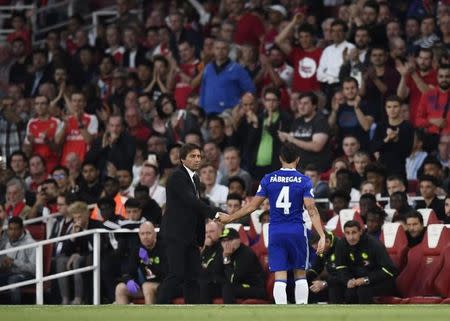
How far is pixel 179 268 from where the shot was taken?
1612 centimetres

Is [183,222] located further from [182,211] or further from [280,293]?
[280,293]

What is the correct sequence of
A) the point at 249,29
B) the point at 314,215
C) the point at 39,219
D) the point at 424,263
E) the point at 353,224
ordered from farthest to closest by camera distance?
1. the point at 249,29
2. the point at 39,219
3. the point at 424,263
4. the point at 353,224
5. the point at 314,215

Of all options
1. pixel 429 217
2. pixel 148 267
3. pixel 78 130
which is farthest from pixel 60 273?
pixel 429 217

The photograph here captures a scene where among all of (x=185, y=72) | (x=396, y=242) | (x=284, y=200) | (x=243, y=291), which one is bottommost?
(x=243, y=291)

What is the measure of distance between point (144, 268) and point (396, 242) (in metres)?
2.92

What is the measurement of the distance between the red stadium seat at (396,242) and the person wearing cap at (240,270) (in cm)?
145

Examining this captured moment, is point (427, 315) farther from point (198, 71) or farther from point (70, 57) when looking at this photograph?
point (70, 57)

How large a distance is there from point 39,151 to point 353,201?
562 centimetres

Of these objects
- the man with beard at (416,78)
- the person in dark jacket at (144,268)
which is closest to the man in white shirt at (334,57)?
the man with beard at (416,78)

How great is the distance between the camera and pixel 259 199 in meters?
16.0

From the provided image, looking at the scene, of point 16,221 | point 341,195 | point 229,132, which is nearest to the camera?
point 341,195

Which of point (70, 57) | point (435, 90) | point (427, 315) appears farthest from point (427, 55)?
point (427, 315)

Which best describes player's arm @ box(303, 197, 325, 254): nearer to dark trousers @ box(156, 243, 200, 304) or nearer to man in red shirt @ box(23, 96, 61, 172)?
dark trousers @ box(156, 243, 200, 304)

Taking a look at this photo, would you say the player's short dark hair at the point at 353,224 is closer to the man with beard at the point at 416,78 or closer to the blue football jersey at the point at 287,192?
the blue football jersey at the point at 287,192
